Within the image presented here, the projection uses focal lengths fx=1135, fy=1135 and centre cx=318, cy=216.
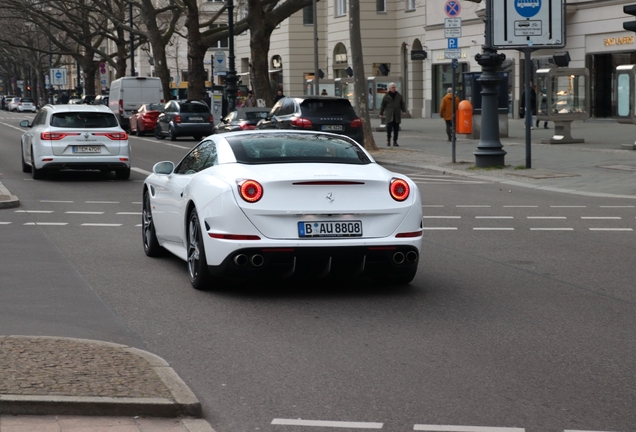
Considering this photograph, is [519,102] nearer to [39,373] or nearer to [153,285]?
[153,285]

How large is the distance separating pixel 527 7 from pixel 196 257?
15.5 meters

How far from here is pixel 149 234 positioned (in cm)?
1098

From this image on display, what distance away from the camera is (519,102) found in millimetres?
47438

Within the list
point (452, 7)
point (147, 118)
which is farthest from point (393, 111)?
point (147, 118)

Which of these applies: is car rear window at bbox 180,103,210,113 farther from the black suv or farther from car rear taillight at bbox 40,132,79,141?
car rear taillight at bbox 40,132,79,141

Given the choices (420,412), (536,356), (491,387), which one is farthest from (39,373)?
(536,356)

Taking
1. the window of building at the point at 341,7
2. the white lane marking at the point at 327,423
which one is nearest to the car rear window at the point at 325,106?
the white lane marking at the point at 327,423

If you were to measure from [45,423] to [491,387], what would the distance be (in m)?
2.27

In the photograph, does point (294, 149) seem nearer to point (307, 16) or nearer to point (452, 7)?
point (452, 7)

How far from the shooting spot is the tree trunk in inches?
1150

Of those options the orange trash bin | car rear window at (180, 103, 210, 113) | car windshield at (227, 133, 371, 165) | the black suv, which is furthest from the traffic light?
car rear window at (180, 103, 210, 113)

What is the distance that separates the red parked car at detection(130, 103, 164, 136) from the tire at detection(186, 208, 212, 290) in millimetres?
35736

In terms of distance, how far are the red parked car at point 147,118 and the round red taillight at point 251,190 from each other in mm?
36480

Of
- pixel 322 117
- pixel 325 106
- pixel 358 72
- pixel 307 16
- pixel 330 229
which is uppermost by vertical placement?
pixel 307 16
